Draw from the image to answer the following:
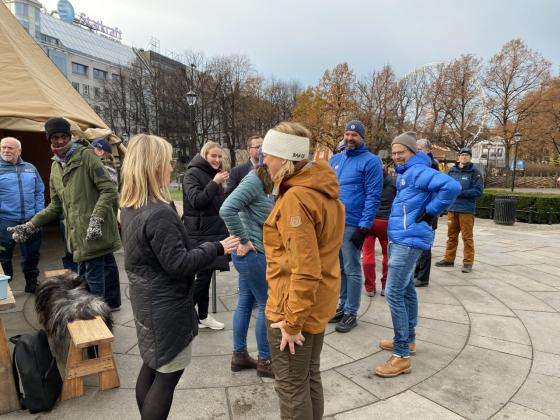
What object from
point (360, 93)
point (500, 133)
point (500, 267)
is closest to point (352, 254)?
point (500, 267)

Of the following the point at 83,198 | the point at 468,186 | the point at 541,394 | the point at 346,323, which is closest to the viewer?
the point at 541,394

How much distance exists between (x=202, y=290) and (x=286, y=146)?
2.46 m

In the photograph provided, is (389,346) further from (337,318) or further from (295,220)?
(295,220)

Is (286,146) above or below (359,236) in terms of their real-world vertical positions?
above

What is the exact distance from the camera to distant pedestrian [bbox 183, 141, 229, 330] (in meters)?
3.77

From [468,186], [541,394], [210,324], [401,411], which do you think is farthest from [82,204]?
[468,186]

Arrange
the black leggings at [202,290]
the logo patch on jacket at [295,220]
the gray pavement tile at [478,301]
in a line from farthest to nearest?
the gray pavement tile at [478,301] → the black leggings at [202,290] → the logo patch on jacket at [295,220]

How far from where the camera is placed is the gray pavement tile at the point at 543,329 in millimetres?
4004

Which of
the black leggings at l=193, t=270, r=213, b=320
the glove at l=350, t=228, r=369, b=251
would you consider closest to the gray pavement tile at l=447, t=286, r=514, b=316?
the glove at l=350, t=228, r=369, b=251

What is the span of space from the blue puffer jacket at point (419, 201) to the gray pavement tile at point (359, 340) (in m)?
1.19

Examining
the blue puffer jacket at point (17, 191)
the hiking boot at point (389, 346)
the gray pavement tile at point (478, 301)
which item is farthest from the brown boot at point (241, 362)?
the blue puffer jacket at point (17, 191)

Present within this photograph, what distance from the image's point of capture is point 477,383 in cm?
328

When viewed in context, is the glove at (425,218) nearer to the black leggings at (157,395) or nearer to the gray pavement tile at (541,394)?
the gray pavement tile at (541,394)

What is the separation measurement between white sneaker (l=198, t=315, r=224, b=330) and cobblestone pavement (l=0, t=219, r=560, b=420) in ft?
0.19
